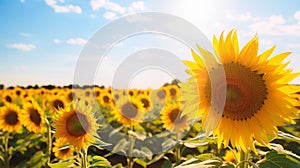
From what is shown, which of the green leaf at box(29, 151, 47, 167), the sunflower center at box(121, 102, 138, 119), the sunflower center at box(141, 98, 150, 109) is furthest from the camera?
the sunflower center at box(141, 98, 150, 109)

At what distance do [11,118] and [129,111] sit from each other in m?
2.60

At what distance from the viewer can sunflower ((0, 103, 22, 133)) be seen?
22.4 feet

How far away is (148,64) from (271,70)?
296 cm

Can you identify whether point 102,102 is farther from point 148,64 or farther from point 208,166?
point 208,166

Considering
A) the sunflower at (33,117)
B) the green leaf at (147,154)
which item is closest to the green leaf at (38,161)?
the sunflower at (33,117)

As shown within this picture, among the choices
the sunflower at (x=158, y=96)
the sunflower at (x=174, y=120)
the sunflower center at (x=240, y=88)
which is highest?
the sunflower at (x=158, y=96)

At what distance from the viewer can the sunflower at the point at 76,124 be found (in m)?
3.22

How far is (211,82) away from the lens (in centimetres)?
222

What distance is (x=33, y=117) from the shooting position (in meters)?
6.33

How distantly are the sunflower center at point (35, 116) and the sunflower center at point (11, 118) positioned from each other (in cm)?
78

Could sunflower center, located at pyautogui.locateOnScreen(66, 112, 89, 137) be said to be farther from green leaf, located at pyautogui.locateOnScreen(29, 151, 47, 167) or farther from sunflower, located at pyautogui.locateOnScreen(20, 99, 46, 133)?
sunflower, located at pyautogui.locateOnScreen(20, 99, 46, 133)

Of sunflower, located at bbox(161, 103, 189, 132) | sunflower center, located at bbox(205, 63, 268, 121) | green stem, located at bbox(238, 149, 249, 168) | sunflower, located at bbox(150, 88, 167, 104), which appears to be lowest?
green stem, located at bbox(238, 149, 249, 168)

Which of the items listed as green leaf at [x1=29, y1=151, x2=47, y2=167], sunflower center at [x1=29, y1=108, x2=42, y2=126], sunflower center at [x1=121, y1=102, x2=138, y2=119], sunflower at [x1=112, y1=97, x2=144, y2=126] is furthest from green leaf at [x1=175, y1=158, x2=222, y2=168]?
sunflower center at [x1=121, y1=102, x2=138, y2=119]

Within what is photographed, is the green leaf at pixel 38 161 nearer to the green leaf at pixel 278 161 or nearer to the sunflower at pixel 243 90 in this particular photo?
the sunflower at pixel 243 90
